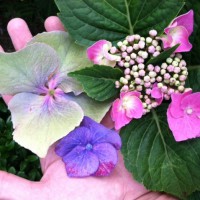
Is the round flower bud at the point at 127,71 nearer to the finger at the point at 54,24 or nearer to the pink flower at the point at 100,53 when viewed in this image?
the pink flower at the point at 100,53

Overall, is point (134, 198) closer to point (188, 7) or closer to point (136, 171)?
point (136, 171)

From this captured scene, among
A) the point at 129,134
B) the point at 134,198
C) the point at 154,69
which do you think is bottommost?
the point at 134,198

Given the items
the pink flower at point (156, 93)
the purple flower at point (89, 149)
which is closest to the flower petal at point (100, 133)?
the purple flower at point (89, 149)

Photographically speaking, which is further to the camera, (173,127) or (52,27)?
(52,27)

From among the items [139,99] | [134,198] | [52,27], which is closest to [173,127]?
[139,99]

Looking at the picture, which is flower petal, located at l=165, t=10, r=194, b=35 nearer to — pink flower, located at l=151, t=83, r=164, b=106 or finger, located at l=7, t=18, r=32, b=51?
pink flower, located at l=151, t=83, r=164, b=106

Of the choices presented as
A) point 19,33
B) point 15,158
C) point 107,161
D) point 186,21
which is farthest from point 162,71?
point 15,158
